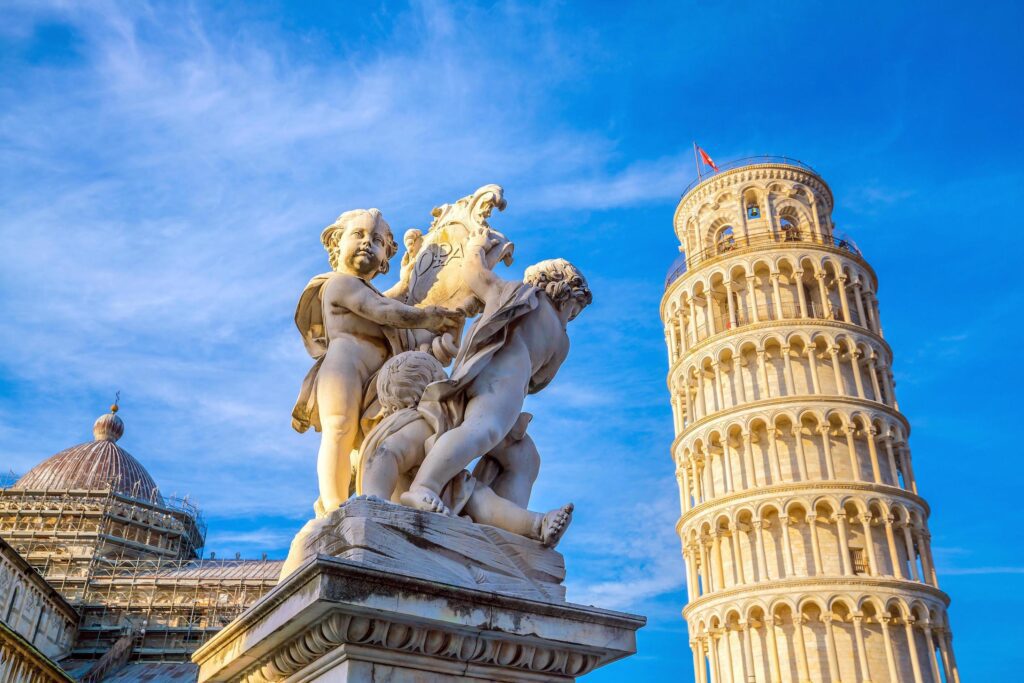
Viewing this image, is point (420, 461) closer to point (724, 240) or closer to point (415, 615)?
point (415, 615)

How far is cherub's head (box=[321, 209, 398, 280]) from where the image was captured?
5234 mm

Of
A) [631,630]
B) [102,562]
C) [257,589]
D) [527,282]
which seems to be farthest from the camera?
[102,562]

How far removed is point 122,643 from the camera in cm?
3788

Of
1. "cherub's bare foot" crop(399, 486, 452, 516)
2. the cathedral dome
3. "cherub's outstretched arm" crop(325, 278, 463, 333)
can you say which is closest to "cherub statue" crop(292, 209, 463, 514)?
"cherub's outstretched arm" crop(325, 278, 463, 333)

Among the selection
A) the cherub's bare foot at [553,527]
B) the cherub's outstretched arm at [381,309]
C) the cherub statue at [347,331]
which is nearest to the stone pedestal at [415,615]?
the cherub's bare foot at [553,527]

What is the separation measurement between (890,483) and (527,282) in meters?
42.1

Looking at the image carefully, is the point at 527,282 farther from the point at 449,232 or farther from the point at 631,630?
the point at 631,630

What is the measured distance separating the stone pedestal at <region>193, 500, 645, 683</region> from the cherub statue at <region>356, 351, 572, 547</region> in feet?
0.48

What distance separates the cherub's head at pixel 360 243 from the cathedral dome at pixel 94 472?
49563 mm

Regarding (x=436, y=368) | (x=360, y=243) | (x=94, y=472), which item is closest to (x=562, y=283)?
(x=436, y=368)

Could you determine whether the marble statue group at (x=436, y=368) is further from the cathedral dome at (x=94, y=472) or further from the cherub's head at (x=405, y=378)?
the cathedral dome at (x=94, y=472)

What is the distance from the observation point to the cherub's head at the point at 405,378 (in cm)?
454

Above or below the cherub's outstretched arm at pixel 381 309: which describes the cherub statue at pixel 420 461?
below

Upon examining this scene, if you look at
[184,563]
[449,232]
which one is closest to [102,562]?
[184,563]
